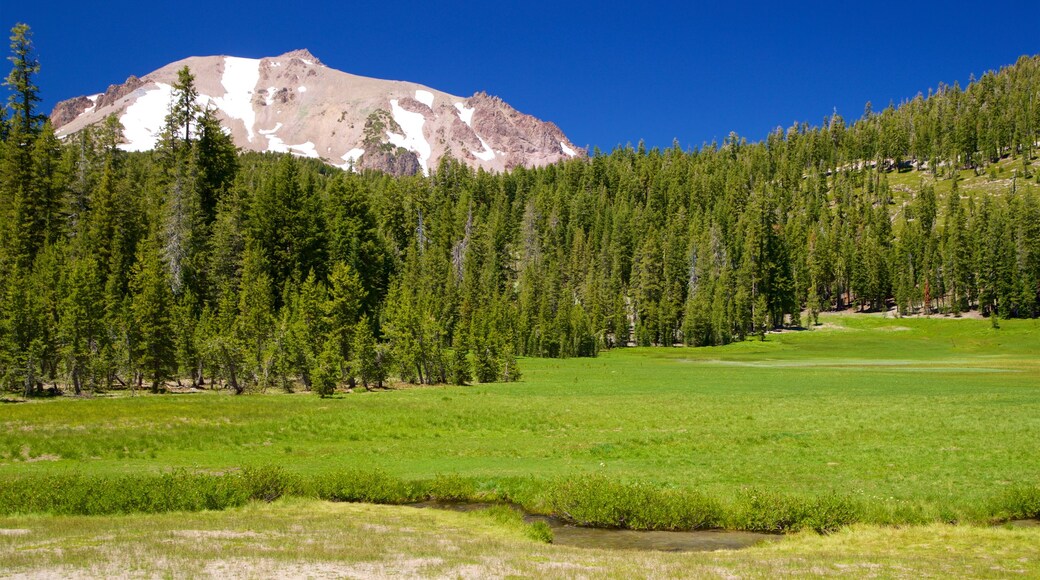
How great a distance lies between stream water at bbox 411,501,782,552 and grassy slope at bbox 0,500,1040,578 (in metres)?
1.23

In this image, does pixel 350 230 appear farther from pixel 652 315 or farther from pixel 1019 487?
pixel 1019 487

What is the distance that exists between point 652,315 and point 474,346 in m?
56.8

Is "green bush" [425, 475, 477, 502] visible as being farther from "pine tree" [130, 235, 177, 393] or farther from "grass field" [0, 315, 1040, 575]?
"pine tree" [130, 235, 177, 393]

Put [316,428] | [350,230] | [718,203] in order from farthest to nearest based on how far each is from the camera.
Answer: [718,203] → [350,230] → [316,428]

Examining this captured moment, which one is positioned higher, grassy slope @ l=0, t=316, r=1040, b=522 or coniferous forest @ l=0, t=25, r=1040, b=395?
coniferous forest @ l=0, t=25, r=1040, b=395

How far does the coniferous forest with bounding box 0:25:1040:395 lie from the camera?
52906 mm

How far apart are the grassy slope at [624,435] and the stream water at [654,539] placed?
2.59m

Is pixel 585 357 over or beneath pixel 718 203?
beneath

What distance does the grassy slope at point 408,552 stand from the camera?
12.1 metres

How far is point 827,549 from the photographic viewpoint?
1614 cm

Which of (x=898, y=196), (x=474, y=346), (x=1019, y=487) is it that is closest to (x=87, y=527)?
(x=1019, y=487)

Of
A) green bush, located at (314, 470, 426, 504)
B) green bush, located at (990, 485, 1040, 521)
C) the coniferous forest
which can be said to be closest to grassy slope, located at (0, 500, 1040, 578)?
green bush, located at (990, 485, 1040, 521)

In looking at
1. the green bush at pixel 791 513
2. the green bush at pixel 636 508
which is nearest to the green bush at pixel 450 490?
the green bush at pixel 636 508

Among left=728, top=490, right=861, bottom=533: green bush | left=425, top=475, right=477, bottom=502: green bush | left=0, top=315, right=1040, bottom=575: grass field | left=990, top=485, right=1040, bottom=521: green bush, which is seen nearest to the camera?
left=728, top=490, right=861, bottom=533: green bush
